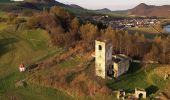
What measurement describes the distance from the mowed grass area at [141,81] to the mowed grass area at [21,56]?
858 centimetres

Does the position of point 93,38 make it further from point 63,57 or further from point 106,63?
point 106,63

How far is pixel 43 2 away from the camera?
183 m

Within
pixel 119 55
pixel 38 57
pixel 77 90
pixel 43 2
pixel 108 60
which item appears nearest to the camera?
pixel 77 90

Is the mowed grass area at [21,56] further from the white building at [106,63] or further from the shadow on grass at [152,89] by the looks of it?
the shadow on grass at [152,89]

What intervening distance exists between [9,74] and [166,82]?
1055 inches

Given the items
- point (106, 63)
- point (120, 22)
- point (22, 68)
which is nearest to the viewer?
point (106, 63)

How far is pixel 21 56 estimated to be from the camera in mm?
76938

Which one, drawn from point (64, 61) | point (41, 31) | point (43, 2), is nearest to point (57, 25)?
point (41, 31)

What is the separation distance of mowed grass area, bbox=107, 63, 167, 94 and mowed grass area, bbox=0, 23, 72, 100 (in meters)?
8.58

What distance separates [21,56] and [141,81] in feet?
83.1

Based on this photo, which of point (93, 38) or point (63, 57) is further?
point (93, 38)

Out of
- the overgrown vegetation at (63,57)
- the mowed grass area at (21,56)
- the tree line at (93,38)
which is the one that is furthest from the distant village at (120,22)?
the mowed grass area at (21,56)

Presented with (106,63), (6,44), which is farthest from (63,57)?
(6,44)

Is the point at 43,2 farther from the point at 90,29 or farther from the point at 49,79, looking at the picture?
the point at 49,79
